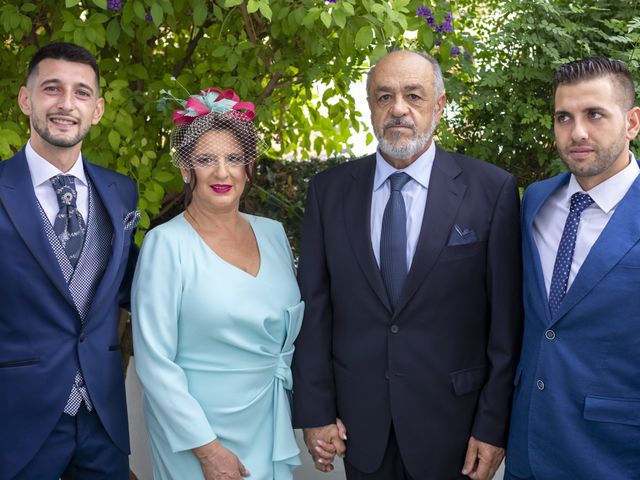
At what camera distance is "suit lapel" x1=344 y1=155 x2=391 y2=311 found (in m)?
2.45

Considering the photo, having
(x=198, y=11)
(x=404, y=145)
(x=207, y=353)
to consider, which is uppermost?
(x=198, y=11)

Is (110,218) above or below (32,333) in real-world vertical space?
above

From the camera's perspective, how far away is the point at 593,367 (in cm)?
215

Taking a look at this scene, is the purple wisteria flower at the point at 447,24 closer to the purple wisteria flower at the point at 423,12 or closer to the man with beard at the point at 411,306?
the purple wisteria flower at the point at 423,12

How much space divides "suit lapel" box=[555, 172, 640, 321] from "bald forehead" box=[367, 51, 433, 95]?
0.80m

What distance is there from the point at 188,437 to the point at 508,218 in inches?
49.4

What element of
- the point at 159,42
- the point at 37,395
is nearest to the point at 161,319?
the point at 37,395

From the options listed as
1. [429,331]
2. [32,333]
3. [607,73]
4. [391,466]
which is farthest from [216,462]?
[607,73]

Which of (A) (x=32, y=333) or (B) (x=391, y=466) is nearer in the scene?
(A) (x=32, y=333)

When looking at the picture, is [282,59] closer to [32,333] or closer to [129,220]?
[129,220]

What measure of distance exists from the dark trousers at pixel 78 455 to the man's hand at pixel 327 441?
0.66m

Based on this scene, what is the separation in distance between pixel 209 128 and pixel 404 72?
2.30 feet

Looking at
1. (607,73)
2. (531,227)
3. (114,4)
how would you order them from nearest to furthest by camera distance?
(607,73), (531,227), (114,4)

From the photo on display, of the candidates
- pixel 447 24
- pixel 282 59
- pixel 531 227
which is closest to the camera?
pixel 531 227
